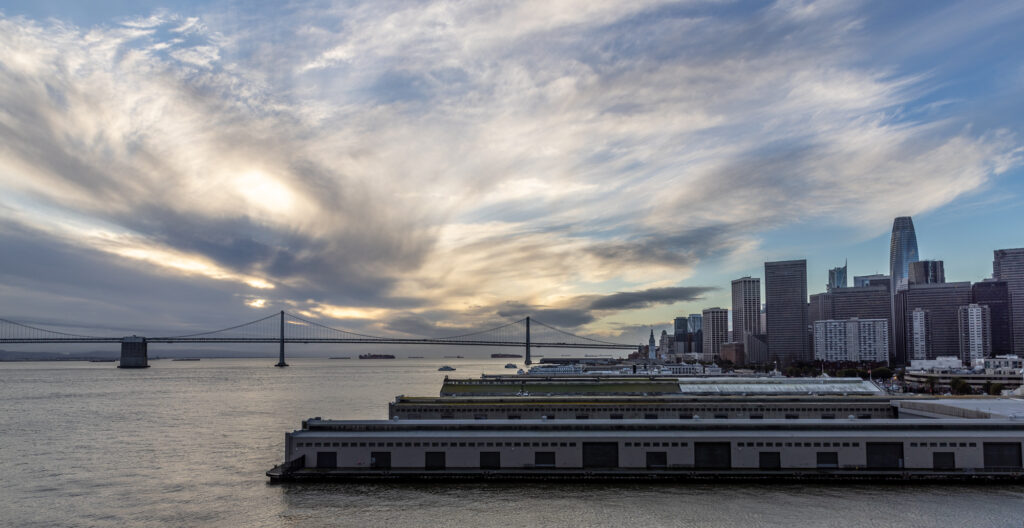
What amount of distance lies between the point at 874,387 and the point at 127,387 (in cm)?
8956

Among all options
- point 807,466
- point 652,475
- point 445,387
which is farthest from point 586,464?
point 445,387

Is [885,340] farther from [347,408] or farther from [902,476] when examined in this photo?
[902,476]

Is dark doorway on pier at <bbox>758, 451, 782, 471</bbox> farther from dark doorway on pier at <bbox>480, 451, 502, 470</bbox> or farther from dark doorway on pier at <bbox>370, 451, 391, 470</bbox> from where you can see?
dark doorway on pier at <bbox>370, 451, 391, 470</bbox>

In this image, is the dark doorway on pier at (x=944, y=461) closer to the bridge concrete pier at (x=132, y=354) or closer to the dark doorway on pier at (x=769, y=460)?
the dark doorway on pier at (x=769, y=460)

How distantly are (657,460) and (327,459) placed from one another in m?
13.0

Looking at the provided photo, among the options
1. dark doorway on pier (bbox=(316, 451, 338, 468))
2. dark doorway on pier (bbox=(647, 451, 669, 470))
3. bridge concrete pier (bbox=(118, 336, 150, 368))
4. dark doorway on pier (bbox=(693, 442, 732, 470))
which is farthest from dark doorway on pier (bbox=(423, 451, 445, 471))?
bridge concrete pier (bbox=(118, 336, 150, 368))

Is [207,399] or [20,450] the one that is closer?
[20,450]

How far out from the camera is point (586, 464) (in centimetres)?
2886

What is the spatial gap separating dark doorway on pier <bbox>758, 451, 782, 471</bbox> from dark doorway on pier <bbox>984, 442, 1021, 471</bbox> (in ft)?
26.3

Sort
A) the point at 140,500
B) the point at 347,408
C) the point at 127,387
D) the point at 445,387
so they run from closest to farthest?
the point at 140,500 < the point at 445,387 < the point at 347,408 < the point at 127,387

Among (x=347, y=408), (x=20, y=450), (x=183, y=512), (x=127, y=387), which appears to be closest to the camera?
(x=183, y=512)

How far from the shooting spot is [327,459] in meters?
28.9

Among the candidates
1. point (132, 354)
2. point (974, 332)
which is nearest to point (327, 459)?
point (132, 354)

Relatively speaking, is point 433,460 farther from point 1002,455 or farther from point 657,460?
point 1002,455
